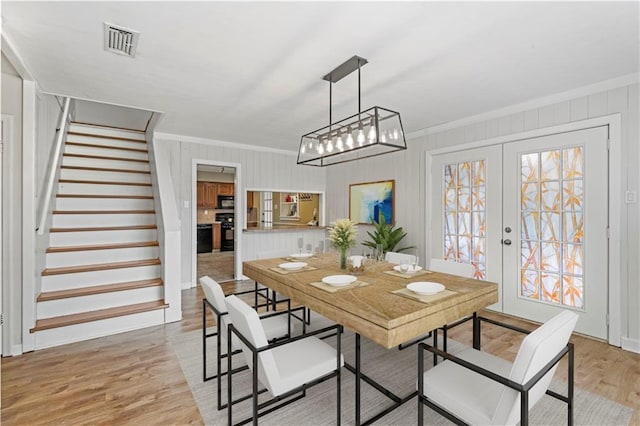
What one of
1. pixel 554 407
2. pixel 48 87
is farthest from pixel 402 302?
pixel 48 87

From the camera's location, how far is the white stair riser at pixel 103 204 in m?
4.04

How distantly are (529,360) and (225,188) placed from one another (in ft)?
30.5

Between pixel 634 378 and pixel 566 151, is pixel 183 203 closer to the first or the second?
pixel 566 151

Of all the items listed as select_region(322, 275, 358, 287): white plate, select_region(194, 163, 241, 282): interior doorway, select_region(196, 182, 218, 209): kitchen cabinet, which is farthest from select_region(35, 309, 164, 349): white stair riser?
select_region(196, 182, 218, 209): kitchen cabinet

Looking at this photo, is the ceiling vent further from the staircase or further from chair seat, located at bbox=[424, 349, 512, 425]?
chair seat, located at bbox=[424, 349, 512, 425]

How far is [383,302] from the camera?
1.74 m

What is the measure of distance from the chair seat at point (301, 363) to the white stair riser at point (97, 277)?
2545 mm

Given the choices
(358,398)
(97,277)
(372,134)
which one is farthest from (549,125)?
(97,277)

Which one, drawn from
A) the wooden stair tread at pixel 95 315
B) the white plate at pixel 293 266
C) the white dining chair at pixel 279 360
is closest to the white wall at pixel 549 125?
the white plate at pixel 293 266

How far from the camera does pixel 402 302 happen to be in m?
1.74

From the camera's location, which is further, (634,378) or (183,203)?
(183,203)

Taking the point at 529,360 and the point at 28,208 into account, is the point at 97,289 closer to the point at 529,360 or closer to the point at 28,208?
the point at 28,208

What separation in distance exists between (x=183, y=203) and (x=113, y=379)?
3055mm

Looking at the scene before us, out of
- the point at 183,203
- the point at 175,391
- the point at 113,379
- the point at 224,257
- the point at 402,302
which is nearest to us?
the point at 402,302
